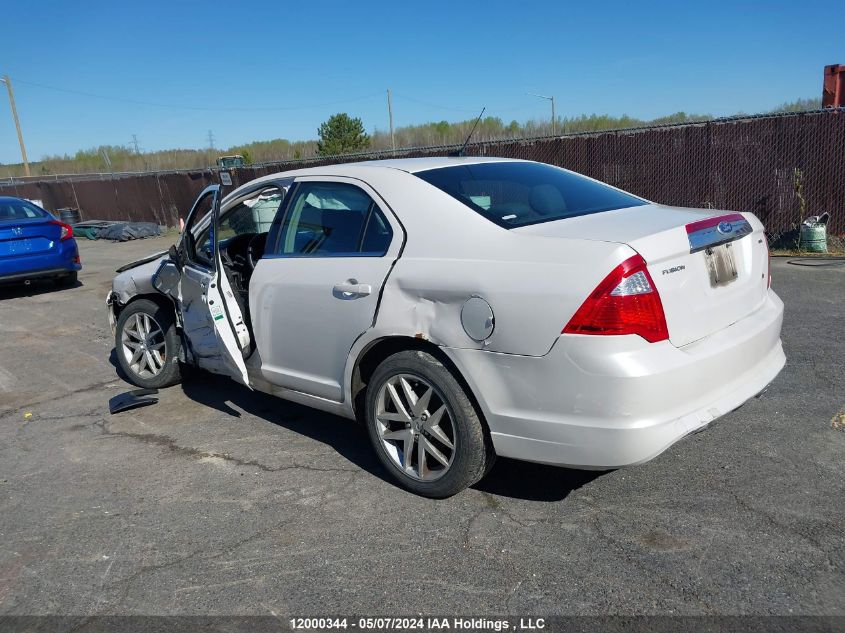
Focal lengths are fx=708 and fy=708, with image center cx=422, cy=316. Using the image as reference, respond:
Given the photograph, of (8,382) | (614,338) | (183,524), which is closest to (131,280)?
(8,382)

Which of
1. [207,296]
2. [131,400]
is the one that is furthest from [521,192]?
[131,400]

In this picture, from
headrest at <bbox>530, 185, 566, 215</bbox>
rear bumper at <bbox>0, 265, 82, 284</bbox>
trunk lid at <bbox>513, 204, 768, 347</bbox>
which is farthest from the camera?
rear bumper at <bbox>0, 265, 82, 284</bbox>

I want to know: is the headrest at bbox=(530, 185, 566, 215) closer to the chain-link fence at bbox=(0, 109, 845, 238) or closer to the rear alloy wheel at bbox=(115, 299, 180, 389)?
the rear alloy wheel at bbox=(115, 299, 180, 389)

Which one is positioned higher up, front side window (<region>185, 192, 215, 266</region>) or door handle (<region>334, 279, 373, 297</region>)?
front side window (<region>185, 192, 215, 266</region>)

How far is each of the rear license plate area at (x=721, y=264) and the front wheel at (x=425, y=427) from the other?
126 centimetres

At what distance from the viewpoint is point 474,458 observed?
131 inches

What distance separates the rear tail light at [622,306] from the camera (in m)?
2.86

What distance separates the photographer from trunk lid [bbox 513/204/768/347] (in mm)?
3002

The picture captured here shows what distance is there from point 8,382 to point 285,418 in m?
3.12

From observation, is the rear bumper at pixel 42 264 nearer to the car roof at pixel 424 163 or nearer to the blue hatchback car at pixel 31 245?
the blue hatchback car at pixel 31 245

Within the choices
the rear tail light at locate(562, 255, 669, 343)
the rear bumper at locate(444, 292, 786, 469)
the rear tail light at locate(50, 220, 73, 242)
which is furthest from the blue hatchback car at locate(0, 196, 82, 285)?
the rear tail light at locate(562, 255, 669, 343)

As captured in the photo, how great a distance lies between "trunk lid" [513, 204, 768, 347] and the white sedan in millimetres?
10

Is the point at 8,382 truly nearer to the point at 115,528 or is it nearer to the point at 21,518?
the point at 21,518

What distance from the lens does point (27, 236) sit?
10.1 m
